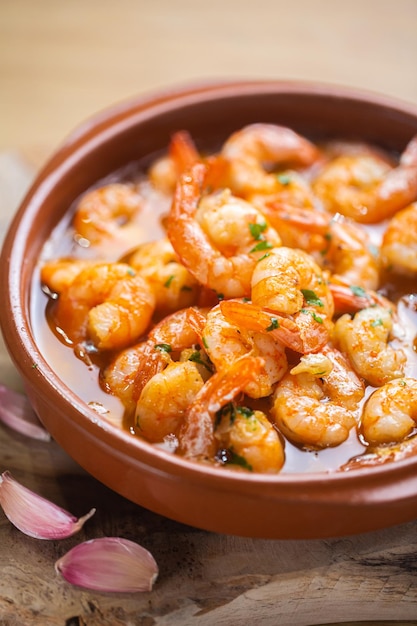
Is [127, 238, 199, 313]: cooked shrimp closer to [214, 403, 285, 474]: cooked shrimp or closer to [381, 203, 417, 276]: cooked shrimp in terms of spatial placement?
[214, 403, 285, 474]: cooked shrimp

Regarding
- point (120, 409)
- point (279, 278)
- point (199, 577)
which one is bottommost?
point (199, 577)

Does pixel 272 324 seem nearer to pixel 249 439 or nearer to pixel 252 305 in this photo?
pixel 252 305

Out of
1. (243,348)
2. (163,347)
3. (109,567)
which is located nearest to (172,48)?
(163,347)

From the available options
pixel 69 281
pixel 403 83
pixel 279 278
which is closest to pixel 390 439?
pixel 279 278

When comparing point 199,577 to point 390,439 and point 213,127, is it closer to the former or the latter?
point 390,439

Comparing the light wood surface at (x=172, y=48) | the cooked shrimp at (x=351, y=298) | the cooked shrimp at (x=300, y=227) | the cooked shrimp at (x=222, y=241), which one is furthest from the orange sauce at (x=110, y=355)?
the light wood surface at (x=172, y=48)

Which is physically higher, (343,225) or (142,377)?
(343,225)
